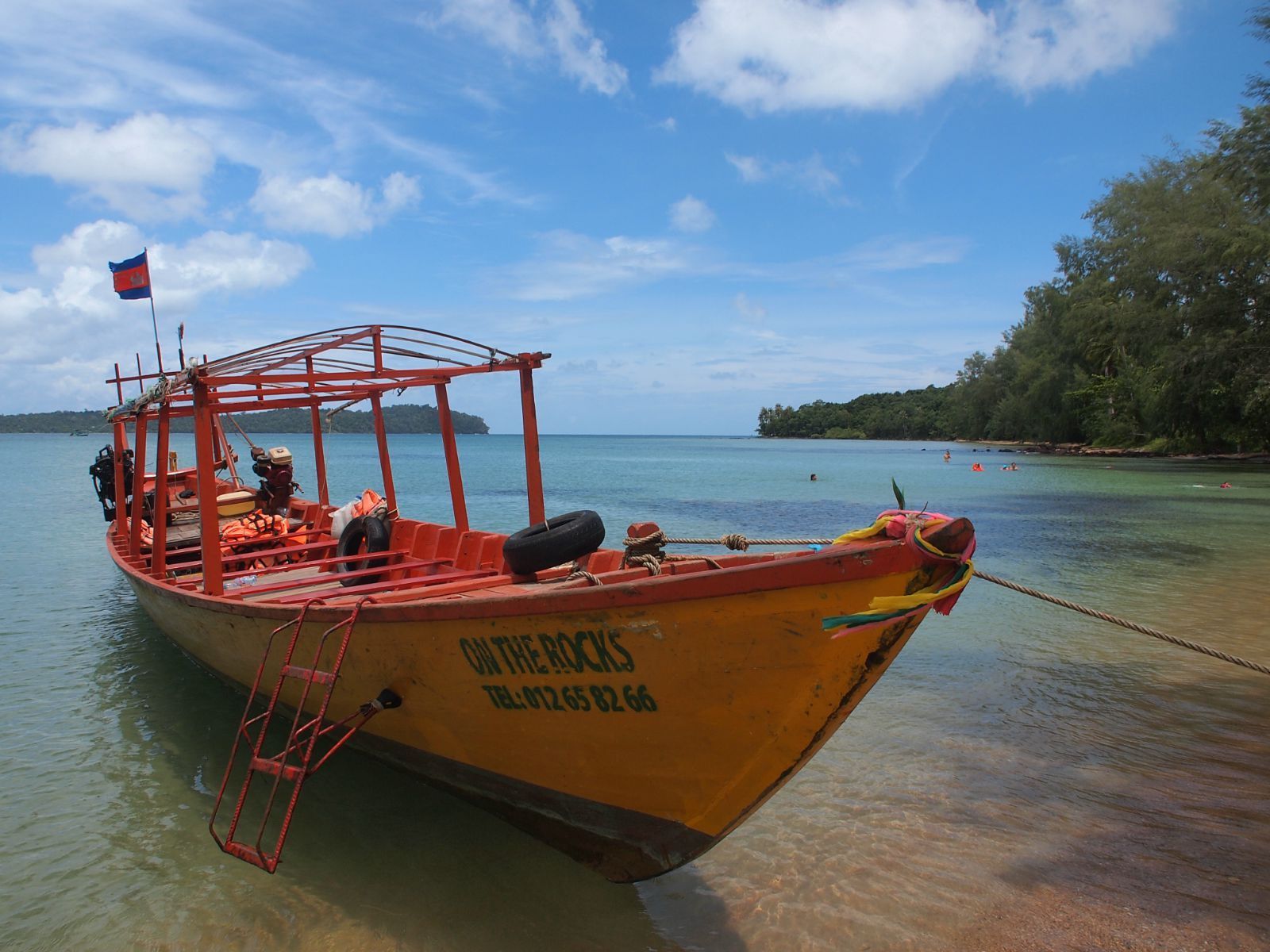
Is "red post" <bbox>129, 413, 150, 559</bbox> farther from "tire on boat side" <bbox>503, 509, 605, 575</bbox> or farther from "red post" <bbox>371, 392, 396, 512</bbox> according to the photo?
"tire on boat side" <bbox>503, 509, 605, 575</bbox>

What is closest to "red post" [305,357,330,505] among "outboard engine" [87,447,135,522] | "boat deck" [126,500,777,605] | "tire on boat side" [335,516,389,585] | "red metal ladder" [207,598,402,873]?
"boat deck" [126,500,777,605]

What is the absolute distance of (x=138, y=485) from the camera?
846cm

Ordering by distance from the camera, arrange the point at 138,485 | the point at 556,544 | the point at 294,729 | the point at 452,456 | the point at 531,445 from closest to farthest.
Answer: the point at 294,729, the point at 556,544, the point at 531,445, the point at 452,456, the point at 138,485

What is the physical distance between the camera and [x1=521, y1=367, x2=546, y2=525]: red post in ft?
21.3

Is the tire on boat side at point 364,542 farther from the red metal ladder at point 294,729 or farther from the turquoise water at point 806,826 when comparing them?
the red metal ladder at point 294,729

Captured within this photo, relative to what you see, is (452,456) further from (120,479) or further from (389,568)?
(120,479)

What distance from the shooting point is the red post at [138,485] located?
7.95 meters

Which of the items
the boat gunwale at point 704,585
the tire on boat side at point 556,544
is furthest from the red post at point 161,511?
the boat gunwale at point 704,585

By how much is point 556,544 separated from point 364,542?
3.49 meters

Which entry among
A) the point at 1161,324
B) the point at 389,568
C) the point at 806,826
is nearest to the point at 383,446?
the point at 389,568

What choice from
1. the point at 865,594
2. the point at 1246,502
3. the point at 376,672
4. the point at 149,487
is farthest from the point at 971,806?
the point at 1246,502

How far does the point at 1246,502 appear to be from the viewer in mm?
22156

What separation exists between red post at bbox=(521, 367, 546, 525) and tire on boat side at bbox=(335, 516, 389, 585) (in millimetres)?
1762

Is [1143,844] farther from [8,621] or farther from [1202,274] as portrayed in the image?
[1202,274]
